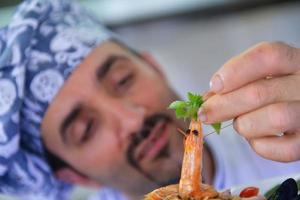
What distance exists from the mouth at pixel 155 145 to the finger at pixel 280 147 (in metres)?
0.59

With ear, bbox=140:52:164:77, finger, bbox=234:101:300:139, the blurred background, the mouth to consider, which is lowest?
finger, bbox=234:101:300:139

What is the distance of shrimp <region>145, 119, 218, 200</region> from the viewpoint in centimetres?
71

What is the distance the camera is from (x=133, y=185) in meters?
1.33

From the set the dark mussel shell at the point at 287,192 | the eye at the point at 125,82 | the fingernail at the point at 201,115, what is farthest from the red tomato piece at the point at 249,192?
the eye at the point at 125,82

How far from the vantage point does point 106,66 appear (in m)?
1.31

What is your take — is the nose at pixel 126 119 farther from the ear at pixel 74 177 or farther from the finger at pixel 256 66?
the finger at pixel 256 66

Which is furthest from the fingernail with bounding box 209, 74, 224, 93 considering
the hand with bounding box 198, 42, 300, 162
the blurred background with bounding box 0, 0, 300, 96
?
the blurred background with bounding box 0, 0, 300, 96

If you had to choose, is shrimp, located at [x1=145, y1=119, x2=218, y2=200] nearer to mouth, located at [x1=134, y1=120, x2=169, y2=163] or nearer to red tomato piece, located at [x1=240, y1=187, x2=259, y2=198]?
red tomato piece, located at [x1=240, y1=187, x2=259, y2=198]

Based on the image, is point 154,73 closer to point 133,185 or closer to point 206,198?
point 133,185

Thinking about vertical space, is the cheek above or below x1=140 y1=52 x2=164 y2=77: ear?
below

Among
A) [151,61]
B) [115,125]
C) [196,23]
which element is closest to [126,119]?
[115,125]

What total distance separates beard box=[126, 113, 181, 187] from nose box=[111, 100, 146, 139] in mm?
15

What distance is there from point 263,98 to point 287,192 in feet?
0.46

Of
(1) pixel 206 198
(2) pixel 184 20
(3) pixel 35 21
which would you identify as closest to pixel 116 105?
(3) pixel 35 21
